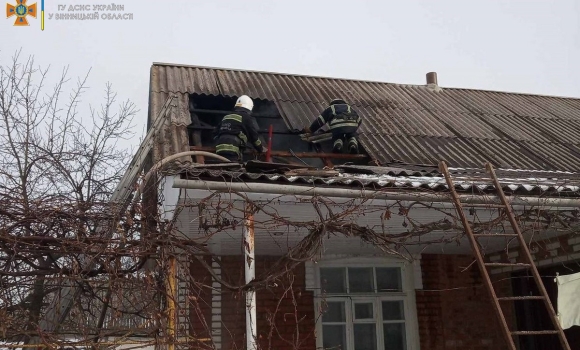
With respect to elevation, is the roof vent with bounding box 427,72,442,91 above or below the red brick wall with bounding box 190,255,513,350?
above

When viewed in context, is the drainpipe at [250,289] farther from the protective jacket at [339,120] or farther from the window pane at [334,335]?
the window pane at [334,335]

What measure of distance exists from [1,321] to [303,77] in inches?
275

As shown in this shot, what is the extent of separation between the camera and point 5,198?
4.28 metres

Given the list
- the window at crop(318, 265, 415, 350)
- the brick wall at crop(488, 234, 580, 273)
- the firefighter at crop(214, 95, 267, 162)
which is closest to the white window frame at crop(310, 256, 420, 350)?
the window at crop(318, 265, 415, 350)

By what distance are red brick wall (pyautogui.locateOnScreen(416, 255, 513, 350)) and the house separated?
0.06 ft

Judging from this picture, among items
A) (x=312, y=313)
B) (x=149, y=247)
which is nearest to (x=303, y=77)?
(x=312, y=313)

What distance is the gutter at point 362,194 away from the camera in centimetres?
445

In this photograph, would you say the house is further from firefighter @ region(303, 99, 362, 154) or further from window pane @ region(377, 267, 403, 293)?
firefighter @ region(303, 99, 362, 154)

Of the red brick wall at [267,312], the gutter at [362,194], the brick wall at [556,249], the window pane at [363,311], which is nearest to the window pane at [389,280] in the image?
the window pane at [363,311]

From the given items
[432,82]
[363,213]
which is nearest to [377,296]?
[363,213]

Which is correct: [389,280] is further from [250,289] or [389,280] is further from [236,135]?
[250,289]

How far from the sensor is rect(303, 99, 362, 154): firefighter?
6793 millimetres

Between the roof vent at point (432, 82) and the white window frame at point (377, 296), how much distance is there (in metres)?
4.51

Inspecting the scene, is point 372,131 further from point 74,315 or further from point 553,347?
point 74,315
